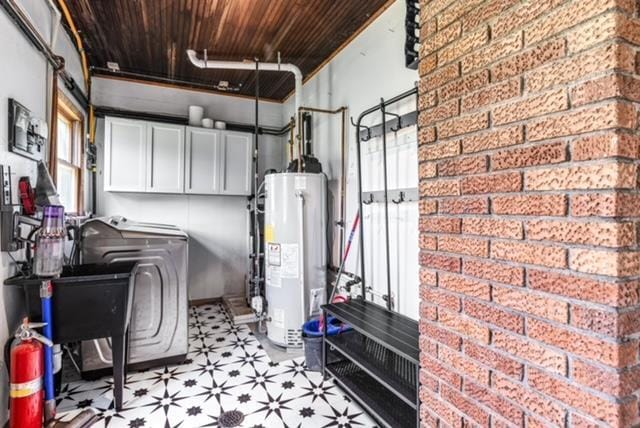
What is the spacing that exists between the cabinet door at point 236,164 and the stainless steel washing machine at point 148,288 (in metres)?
1.67

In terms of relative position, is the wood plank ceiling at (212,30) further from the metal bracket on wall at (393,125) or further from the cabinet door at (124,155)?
the metal bracket on wall at (393,125)

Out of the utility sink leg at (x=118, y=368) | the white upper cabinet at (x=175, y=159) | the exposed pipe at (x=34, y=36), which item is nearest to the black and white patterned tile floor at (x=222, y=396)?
the utility sink leg at (x=118, y=368)

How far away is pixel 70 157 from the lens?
3.51m

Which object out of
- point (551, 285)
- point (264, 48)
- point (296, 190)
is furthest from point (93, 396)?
point (264, 48)

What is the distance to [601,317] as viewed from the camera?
33.2 inches

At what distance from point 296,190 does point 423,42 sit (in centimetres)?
198

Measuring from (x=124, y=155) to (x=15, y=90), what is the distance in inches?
77.4

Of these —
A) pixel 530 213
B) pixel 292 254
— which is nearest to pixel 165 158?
pixel 292 254

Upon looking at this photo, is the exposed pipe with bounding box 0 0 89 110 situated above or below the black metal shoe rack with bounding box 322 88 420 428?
above

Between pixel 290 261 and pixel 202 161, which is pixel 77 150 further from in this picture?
pixel 290 261

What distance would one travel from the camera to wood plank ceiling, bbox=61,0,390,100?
108 inches

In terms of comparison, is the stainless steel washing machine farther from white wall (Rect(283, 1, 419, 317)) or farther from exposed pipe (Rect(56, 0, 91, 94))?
exposed pipe (Rect(56, 0, 91, 94))

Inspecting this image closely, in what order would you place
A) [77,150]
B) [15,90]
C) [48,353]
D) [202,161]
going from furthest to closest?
[202,161]
[77,150]
[15,90]
[48,353]

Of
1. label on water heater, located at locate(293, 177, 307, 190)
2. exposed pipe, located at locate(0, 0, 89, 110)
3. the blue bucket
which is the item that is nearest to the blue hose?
exposed pipe, located at locate(0, 0, 89, 110)
